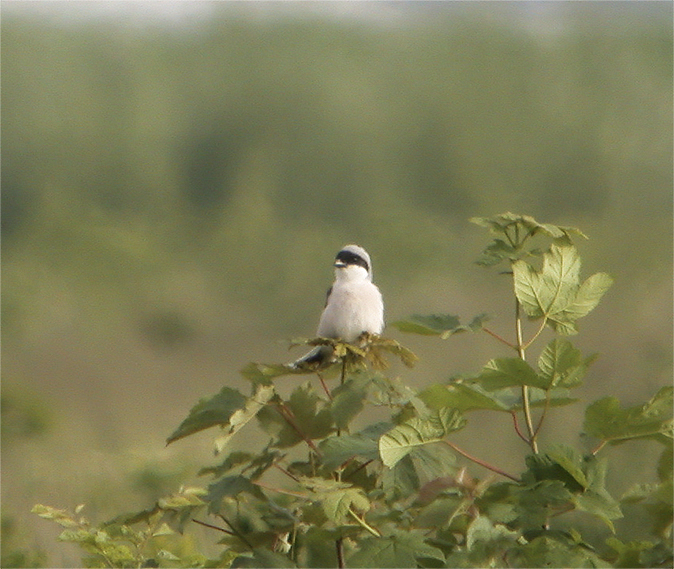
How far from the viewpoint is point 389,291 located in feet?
43.4

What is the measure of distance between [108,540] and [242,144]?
21.1 m

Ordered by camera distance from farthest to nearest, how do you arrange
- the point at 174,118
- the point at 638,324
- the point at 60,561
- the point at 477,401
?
the point at 174,118 → the point at 638,324 → the point at 60,561 → the point at 477,401

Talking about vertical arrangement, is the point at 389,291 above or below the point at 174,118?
below

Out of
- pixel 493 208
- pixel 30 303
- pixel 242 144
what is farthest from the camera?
pixel 242 144

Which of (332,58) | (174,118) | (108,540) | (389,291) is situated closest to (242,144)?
(174,118)

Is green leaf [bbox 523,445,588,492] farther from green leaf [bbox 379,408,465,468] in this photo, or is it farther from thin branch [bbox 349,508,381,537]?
thin branch [bbox 349,508,381,537]

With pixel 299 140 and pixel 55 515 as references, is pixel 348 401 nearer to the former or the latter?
pixel 55 515

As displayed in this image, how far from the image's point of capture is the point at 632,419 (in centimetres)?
146

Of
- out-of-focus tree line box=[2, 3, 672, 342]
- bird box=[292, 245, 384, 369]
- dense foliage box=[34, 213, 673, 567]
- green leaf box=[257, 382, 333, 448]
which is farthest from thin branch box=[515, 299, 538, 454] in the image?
out-of-focus tree line box=[2, 3, 672, 342]

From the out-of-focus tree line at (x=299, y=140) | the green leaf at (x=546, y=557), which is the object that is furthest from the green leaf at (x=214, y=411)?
the out-of-focus tree line at (x=299, y=140)

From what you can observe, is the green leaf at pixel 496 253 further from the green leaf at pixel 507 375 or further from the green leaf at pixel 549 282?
the green leaf at pixel 507 375

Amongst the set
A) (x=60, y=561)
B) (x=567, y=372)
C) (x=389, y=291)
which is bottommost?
(x=60, y=561)

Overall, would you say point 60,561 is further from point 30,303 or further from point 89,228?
point 89,228

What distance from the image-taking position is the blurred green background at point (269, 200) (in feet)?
30.9
